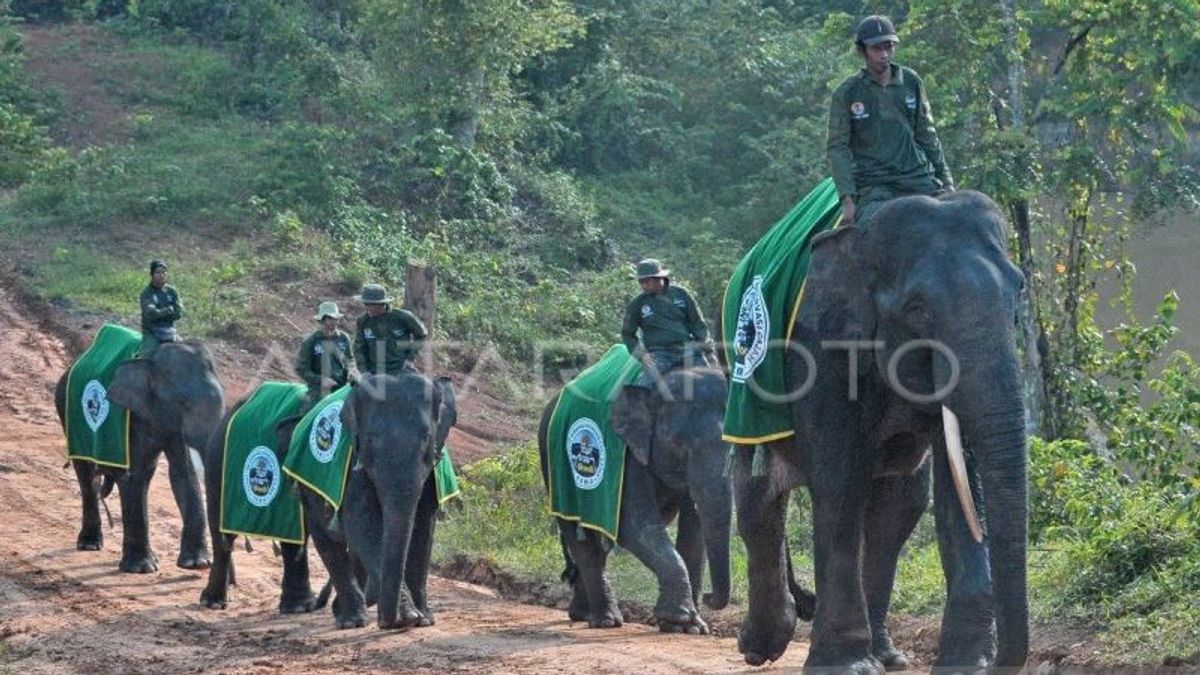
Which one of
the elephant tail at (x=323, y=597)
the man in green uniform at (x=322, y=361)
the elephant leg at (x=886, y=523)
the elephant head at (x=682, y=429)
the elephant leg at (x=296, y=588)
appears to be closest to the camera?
the elephant leg at (x=886, y=523)

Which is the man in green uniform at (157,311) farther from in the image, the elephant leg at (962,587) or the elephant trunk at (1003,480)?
the elephant trunk at (1003,480)

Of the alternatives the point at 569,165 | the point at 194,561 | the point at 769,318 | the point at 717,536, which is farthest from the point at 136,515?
the point at 569,165

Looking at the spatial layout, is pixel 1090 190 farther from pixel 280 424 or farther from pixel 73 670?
pixel 73 670

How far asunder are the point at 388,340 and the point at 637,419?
177 centimetres

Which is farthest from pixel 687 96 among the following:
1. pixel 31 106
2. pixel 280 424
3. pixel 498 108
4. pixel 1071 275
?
pixel 280 424

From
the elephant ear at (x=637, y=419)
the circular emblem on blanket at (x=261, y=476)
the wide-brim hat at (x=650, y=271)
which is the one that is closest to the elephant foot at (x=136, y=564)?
the circular emblem on blanket at (x=261, y=476)

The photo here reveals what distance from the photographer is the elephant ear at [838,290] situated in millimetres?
8492

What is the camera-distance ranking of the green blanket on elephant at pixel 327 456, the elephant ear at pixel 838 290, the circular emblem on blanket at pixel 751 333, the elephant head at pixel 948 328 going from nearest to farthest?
the elephant head at pixel 948 328
the elephant ear at pixel 838 290
the circular emblem on blanket at pixel 751 333
the green blanket on elephant at pixel 327 456

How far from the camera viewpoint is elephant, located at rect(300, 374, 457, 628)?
1297 centimetres

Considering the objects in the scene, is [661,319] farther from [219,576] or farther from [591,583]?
[219,576]

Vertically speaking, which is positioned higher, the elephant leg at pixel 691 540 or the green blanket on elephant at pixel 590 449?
the green blanket on elephant at pixel 590 449

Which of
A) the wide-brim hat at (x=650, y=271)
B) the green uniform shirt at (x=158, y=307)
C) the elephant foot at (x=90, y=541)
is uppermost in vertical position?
the green uniform shirt at (x=158, y=307)

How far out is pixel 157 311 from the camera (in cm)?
1714

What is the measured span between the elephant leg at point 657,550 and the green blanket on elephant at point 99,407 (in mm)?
5245
